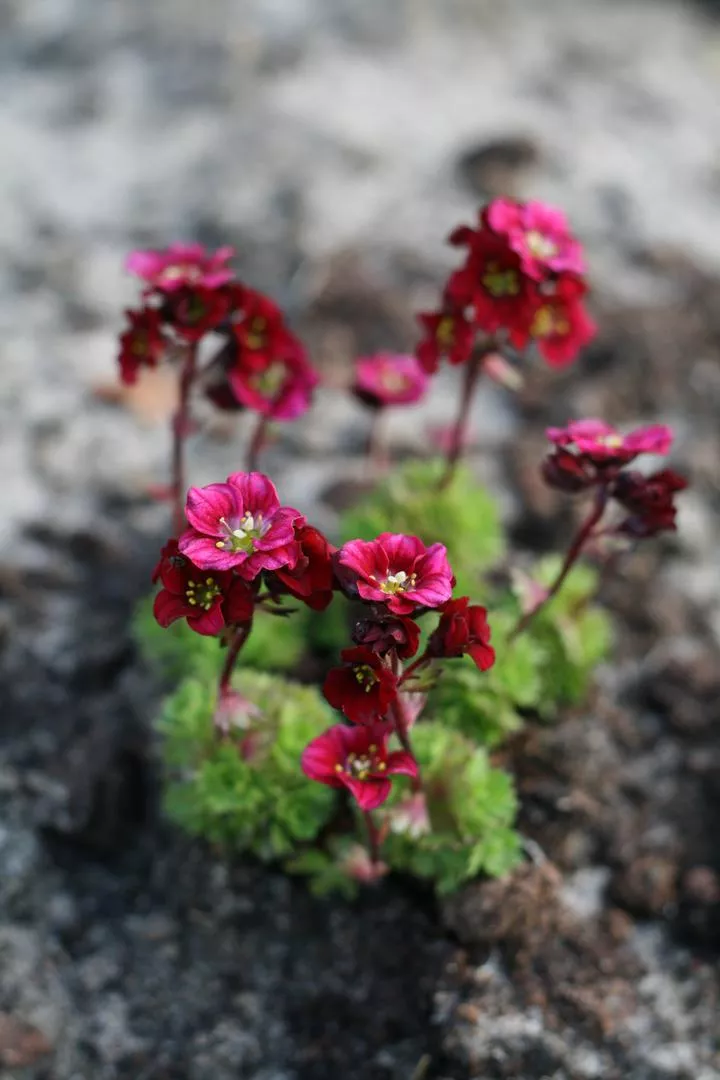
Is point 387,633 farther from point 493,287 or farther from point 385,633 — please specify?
point 493,287

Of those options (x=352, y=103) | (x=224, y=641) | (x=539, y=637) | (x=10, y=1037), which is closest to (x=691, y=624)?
(x=539, y=637)

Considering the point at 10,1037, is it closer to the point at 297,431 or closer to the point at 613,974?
the point at 613,974

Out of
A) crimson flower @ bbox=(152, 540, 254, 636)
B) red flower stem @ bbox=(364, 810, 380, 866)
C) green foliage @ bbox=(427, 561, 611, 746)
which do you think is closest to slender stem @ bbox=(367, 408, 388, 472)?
green foliage @ bbox=(427, 561, 611, 746)

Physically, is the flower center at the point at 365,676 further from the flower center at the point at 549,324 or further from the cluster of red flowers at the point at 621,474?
the flower center at the point at 549,324

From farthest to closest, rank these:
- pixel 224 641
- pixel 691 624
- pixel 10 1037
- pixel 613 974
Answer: pixel 691 624
pixel 613 974
pixel 10 1037
pixel 224 641

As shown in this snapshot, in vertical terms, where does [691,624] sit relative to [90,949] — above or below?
above

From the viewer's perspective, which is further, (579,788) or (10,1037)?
(579,788)

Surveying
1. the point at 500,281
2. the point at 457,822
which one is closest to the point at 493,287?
the point at 500,281
